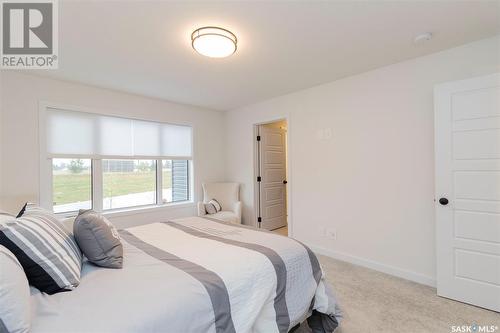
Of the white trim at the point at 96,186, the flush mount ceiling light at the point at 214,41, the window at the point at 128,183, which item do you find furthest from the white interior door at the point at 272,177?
the white trim at the point at 96,186

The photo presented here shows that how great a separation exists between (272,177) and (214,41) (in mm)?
3117

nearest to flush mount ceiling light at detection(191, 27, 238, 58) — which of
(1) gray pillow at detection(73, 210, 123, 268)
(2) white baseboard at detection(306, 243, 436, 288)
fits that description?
(1) gray pillow at detection(73, 210, 123, 268)

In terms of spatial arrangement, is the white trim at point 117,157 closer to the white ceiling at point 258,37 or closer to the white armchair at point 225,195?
the white armchair at point 225,195

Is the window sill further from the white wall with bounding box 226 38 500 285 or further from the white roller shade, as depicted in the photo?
the white wall with bounding box 226 38 500 285

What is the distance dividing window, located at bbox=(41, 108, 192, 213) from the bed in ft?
6.07

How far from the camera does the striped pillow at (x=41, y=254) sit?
1.06 m

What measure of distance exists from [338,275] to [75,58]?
3740 mm

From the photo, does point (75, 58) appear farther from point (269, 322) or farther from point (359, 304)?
point (359, 304)

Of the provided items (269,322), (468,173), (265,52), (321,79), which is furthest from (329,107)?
(269,322)

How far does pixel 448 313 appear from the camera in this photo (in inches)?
77.9

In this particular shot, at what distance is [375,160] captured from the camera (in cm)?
287

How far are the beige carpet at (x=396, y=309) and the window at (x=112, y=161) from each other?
308 cm
